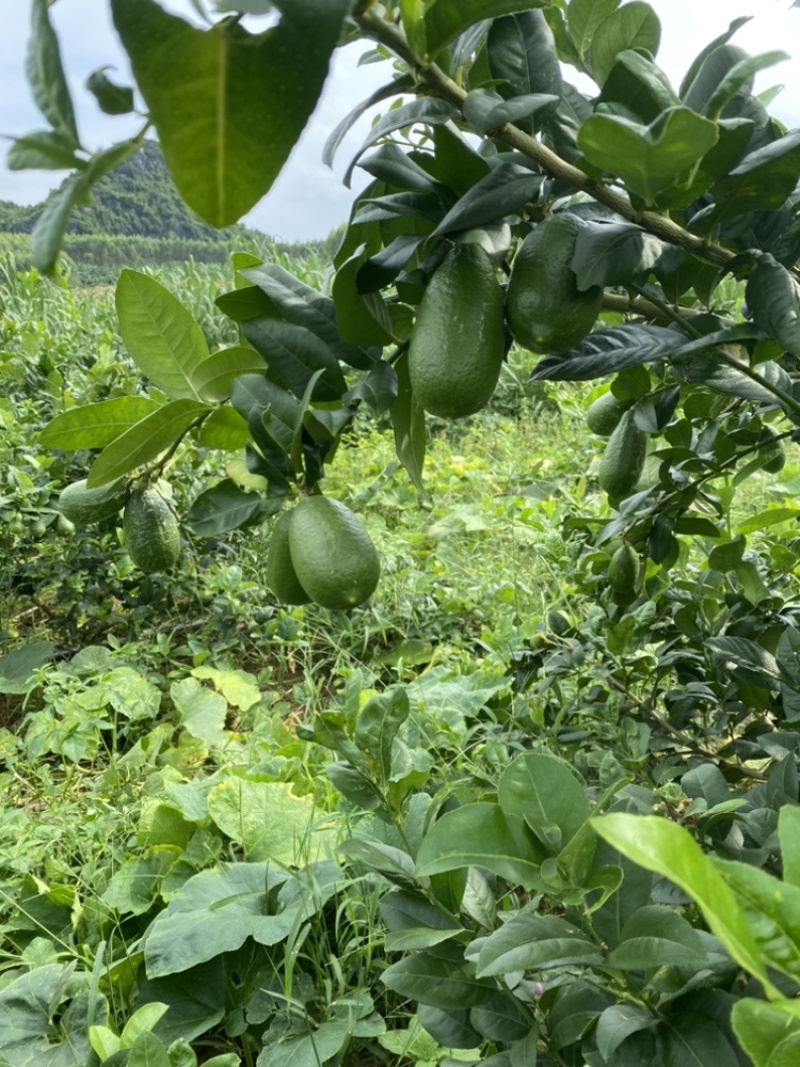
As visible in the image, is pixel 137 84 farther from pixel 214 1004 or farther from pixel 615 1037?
pixel 214 1004

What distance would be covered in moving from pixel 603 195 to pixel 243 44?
297mm

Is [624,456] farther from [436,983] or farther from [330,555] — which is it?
[436,983]

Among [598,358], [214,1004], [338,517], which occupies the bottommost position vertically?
[214,1004]

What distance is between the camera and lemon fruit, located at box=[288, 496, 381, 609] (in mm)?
579

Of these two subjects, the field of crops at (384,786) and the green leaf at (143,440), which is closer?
the field of crops at (384,786)

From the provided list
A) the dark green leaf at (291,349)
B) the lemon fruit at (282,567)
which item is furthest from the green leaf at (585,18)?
the lemon fruit at (282,567)

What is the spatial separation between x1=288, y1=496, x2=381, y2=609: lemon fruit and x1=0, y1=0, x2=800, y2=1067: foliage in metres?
0.04

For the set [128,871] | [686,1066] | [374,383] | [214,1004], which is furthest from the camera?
[128,871]

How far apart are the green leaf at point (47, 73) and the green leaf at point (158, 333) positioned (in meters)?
0.39

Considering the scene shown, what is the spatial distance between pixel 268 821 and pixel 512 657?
0.47m

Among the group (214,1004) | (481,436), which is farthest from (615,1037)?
(481,436)

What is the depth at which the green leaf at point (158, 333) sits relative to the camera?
2.15 ft

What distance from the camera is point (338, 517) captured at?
0.59 metres

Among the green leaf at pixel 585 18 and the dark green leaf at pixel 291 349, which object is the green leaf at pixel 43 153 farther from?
the green leaf at pixel 585 18
